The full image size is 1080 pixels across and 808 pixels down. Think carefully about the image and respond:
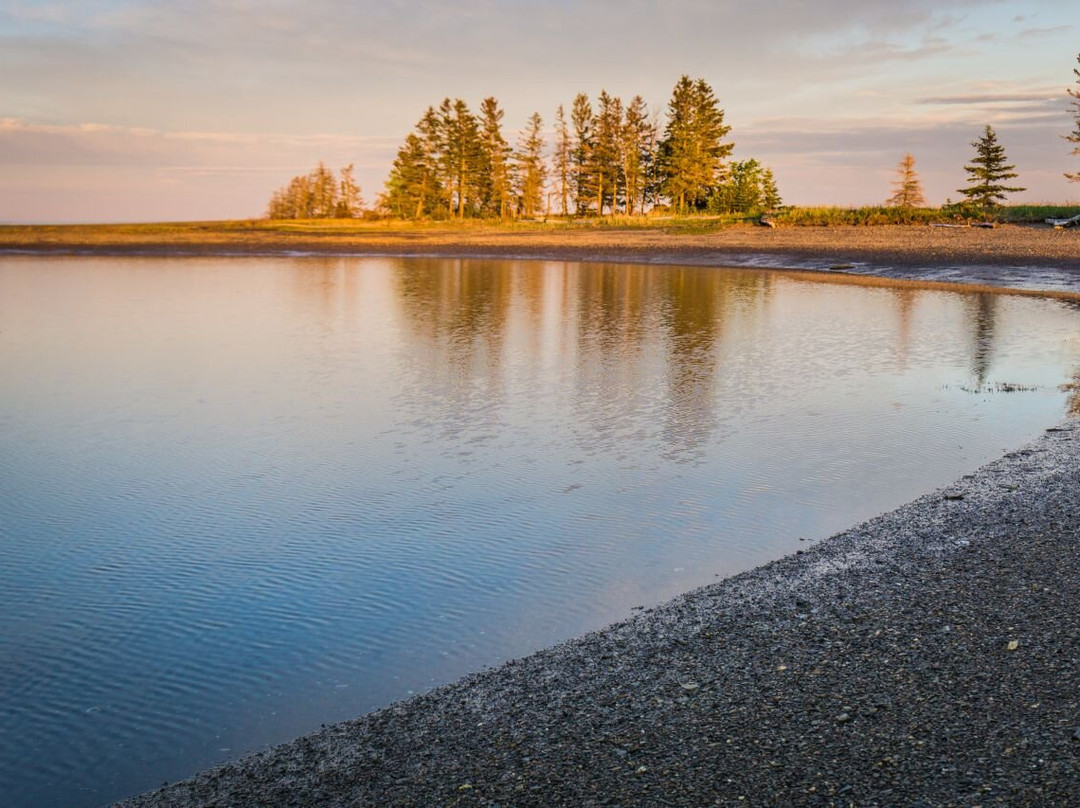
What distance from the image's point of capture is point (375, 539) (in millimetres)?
9820

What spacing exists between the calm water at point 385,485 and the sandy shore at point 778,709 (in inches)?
26.6

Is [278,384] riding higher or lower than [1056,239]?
lower

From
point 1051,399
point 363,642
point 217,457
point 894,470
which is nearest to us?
point 363,642

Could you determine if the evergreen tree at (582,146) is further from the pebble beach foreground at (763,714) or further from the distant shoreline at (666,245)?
the pebble beach foreground at (763,714)

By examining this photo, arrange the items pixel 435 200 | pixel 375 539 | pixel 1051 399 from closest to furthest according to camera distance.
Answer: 1. pixel 375 539
2. pixel 1051 399
3. pixel 435 200

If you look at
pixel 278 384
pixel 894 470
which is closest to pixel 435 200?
pixel 278 384

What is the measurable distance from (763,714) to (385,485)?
7.06m

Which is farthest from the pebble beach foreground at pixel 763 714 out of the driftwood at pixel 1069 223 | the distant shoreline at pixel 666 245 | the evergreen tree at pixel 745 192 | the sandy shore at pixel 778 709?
the evergreen tree at pixel 745 192

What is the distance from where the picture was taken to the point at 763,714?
5.62m

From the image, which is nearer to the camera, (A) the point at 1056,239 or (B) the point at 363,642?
(B) the point at 363,642

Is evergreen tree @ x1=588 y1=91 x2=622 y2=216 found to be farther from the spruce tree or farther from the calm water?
the calm water

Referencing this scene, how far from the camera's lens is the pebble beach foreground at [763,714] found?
16.1 feet

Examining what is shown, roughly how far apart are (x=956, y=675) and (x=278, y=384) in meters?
15.3

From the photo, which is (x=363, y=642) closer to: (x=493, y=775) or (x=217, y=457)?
(x=493, y=775)
